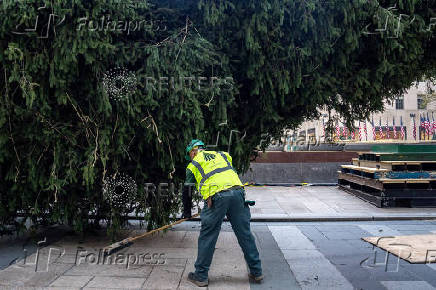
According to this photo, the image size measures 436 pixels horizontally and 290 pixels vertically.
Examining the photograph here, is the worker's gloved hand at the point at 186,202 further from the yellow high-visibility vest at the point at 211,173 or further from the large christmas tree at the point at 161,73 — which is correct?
the large christmas tree at the point at 161,73

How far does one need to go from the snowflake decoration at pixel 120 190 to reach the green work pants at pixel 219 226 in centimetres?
173

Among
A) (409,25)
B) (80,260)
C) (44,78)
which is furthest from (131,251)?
(409,25)

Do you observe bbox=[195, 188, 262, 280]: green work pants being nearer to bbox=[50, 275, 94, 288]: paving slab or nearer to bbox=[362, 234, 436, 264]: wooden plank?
bbox=[50, 275, 94, 288]: paving slab

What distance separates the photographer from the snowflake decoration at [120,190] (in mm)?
5805

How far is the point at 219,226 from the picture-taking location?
4.63 metres

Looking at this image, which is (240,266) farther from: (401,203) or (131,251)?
(401,203)

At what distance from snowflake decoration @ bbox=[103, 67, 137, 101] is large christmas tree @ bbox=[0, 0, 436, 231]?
15 mm

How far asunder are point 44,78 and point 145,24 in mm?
1575

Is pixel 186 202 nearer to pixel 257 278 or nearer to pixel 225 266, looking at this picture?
pixel 225 266

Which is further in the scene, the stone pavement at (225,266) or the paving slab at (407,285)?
the stone pavement at (225,266)

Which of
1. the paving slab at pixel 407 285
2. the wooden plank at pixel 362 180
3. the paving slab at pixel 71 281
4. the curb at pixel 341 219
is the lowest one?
the curb at pixel 341 219

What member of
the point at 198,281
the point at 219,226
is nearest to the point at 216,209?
the point at 219,226

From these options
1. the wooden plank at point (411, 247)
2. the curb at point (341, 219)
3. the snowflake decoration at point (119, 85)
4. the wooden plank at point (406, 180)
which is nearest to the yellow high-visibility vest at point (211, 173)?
the snowflake decoration at point (119, 85)

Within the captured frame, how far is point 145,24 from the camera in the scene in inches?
206
